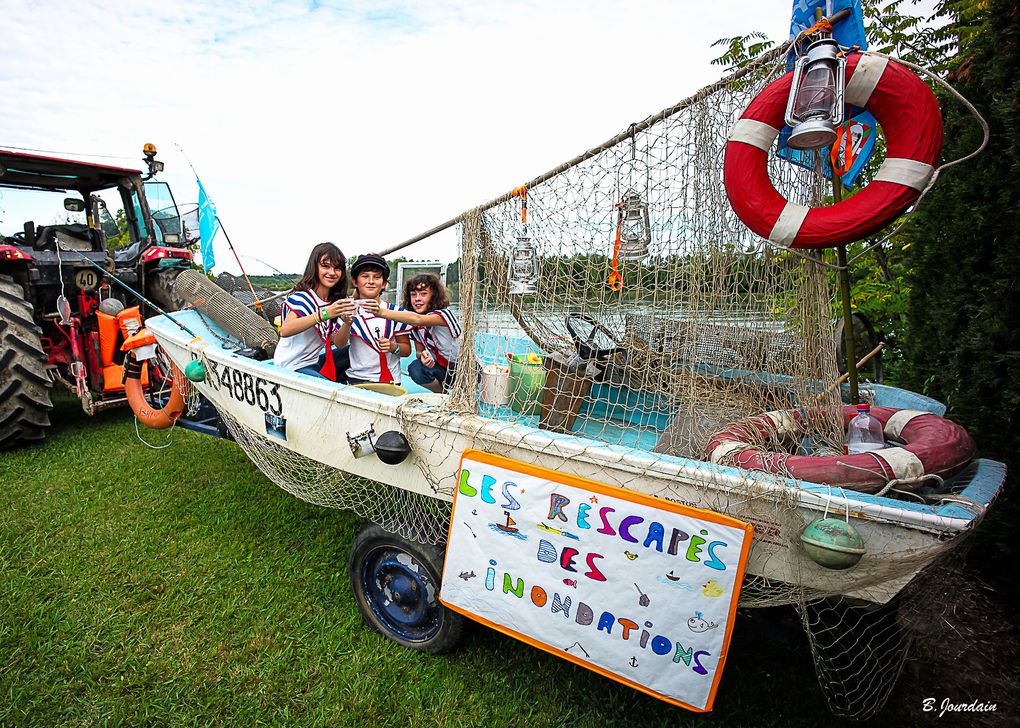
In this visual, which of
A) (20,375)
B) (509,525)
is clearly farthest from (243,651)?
(20,375)

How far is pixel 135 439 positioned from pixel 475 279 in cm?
417

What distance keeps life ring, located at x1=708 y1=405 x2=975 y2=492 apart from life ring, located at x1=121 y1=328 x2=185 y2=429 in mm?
3320

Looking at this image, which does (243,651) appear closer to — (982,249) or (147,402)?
(147,402)

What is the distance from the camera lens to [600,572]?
1667 millimetres

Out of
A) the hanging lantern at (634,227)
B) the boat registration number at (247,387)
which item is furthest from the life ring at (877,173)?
the boat registration number at (247,387)

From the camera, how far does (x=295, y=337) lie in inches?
120

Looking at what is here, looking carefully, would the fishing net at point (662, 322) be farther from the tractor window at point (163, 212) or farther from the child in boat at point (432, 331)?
the tractor window at point (163, 212)

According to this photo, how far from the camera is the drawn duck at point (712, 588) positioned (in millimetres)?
1504

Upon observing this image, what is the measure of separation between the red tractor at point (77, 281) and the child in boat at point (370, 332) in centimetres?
235

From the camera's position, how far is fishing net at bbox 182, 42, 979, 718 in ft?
6.07

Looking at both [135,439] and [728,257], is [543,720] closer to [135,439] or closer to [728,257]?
[728,257]

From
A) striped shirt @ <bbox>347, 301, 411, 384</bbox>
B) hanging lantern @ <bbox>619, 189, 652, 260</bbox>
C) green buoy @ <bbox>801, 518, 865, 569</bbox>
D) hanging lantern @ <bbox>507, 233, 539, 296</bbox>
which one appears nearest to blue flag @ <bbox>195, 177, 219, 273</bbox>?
striped shirt @ <bbox>347, 301, 411, 384</bbox>

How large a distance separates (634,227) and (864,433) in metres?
1.13

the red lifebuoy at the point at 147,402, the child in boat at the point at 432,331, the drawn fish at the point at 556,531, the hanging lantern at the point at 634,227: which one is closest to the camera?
the drawn fish at the point at 556,531
